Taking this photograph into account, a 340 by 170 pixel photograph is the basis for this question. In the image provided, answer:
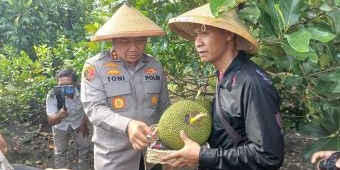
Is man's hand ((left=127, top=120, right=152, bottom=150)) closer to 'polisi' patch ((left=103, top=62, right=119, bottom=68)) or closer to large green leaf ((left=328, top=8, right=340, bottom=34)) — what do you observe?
'polisi' patch ((left=103, top=62, right=119, bottom=68))

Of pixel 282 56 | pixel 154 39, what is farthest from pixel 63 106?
pixel 282 56

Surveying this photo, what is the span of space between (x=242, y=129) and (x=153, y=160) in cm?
39

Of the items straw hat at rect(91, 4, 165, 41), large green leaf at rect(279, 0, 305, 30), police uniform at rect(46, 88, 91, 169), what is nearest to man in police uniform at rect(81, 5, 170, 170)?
straw hat at rect(91, 4, 165, 41)

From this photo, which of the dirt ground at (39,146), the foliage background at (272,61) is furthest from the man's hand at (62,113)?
the dirt ground at (39,146)

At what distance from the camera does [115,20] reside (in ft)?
7.44

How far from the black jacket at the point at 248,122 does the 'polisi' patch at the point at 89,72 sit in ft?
2.60

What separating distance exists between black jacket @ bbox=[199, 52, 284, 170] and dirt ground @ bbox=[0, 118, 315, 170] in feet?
8.43

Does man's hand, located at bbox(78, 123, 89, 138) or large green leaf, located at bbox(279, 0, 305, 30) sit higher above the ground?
large green leaf, located at bbox(279, 0, 305, 30)

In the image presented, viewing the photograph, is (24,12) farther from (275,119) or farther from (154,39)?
(275,119)

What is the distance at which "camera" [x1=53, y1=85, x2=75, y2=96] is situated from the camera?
3881 millimetres

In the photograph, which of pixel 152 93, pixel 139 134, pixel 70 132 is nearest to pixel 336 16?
pixel 139 134

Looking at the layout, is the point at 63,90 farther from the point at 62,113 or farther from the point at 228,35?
the point at 228,35

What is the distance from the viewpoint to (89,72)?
2236 mm

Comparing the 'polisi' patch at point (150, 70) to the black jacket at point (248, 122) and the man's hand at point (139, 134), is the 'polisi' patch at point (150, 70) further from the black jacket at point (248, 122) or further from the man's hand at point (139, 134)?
the black jacket at point (248, 122)
